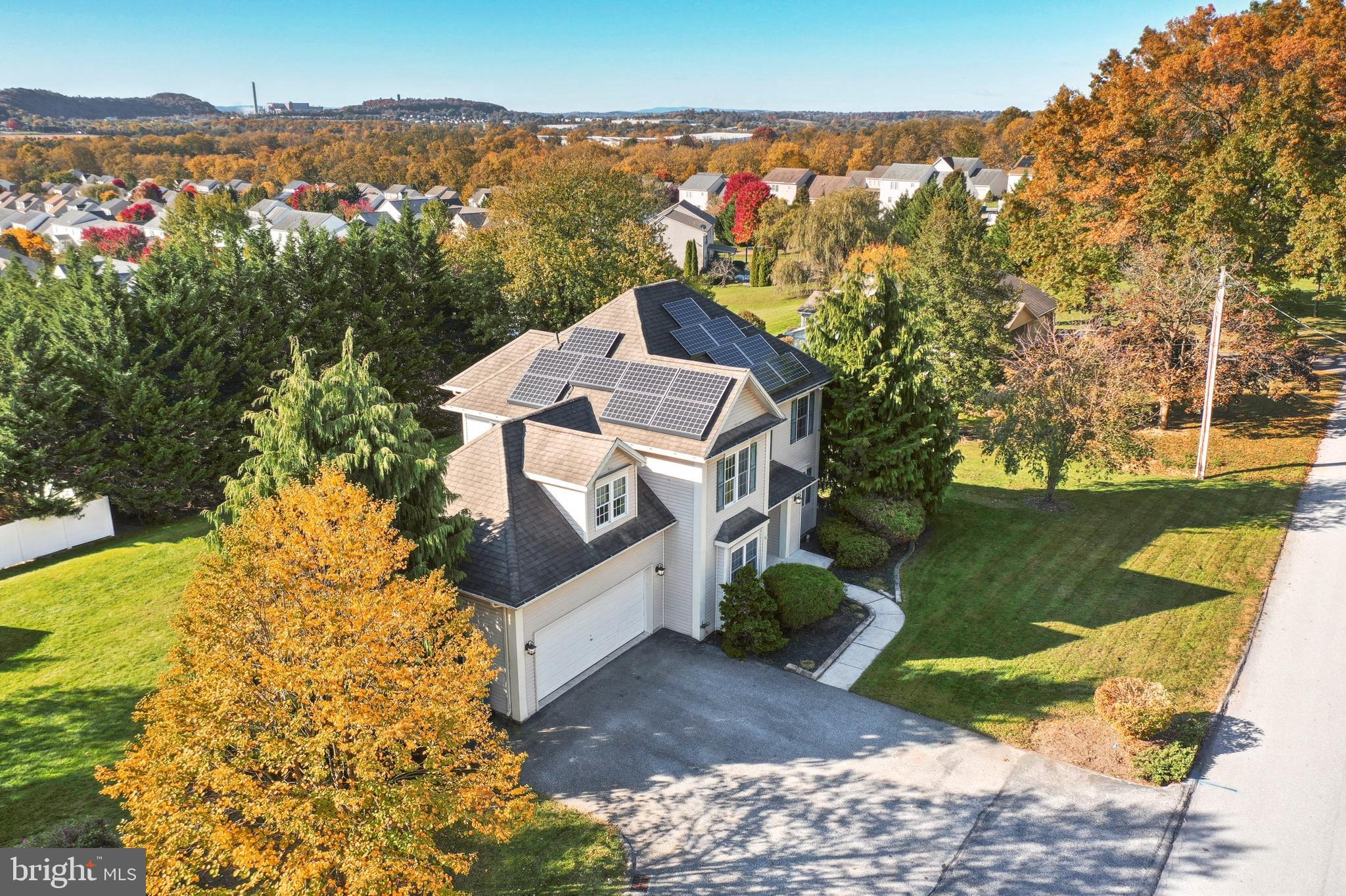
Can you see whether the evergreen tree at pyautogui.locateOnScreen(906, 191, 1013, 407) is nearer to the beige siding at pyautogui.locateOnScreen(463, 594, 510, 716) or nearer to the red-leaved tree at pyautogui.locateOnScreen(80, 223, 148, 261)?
the beige siding at pyautogui.locateOnScreen(463, 594, 510, 716)

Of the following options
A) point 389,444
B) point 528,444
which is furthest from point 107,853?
point 528,444

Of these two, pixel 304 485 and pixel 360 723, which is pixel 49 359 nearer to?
pixel 304 485

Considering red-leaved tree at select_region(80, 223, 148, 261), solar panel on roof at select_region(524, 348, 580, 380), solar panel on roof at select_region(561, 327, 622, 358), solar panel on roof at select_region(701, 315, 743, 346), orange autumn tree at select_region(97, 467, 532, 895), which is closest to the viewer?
orange autumn tree at select_region(97, 467, 532, 895)

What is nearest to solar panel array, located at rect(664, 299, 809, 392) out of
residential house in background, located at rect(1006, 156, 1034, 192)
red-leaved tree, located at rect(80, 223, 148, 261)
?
red-leaved tree, located at rect(80, 223, 148, 261)

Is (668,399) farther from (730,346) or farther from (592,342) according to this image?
(730,346)

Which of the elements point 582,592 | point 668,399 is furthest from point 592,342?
point 582,592

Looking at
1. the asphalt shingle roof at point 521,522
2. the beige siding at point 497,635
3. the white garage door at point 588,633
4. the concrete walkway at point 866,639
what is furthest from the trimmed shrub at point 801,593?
the beige siding at point 497,635
